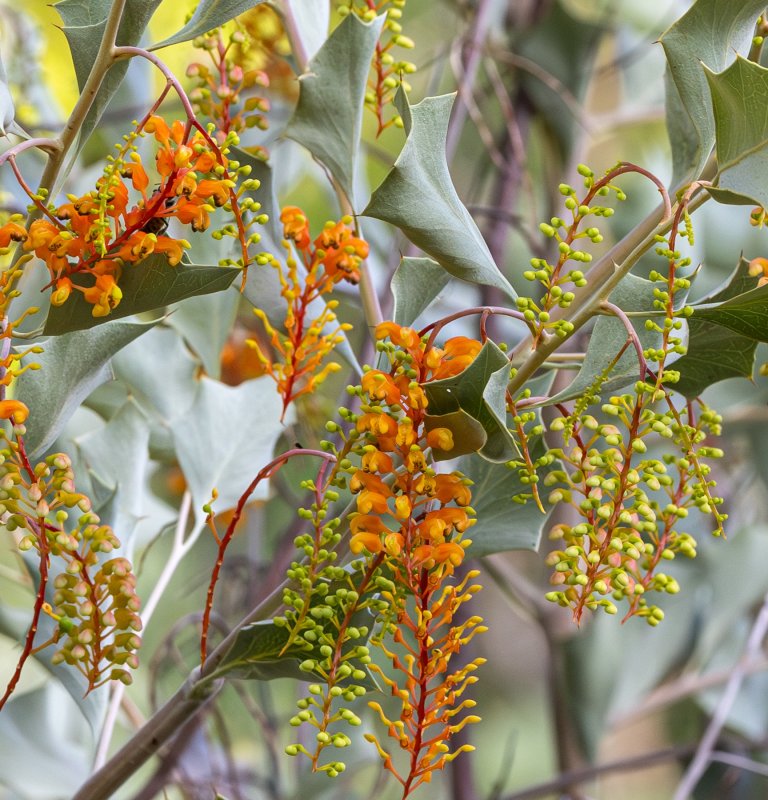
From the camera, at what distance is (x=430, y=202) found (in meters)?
0.33

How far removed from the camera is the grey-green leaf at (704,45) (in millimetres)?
325

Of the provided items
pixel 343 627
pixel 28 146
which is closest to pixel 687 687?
pixel 343 627

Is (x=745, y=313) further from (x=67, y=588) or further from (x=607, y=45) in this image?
(x=607, y=45)

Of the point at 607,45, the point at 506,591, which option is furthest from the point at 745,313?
the point at 607,45

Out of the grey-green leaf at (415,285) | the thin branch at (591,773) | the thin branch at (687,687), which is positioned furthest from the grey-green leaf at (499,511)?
the thin branch at (687,687)

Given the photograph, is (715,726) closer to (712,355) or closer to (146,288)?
(712,355)

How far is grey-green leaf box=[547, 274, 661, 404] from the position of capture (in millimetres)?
318

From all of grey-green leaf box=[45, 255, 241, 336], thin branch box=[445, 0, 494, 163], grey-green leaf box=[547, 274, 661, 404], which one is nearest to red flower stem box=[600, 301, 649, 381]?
grey-green leaf box=[547, 274, 661, 404]

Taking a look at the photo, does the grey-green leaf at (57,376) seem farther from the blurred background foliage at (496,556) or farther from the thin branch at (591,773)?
the thin branch at (591,773)

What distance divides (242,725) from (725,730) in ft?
1.68

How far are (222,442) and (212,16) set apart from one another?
24 cm

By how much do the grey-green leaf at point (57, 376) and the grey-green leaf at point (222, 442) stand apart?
0.14m

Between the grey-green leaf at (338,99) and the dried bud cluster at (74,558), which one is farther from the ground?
the grey-green leaf at (338,99)

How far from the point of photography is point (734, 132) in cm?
30
